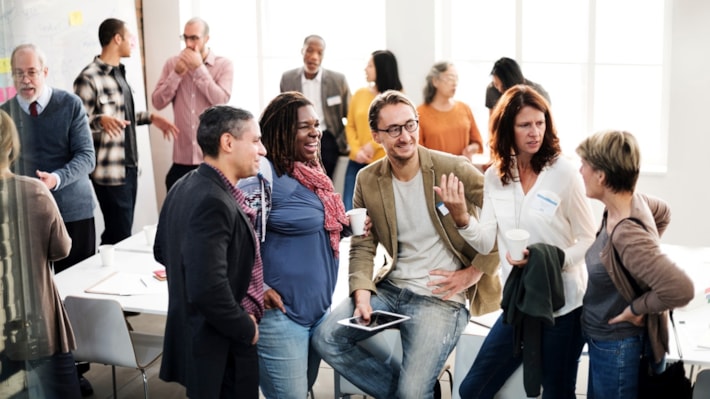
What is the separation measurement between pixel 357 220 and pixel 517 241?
692mm

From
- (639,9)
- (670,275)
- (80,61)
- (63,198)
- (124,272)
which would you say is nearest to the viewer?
(670,275)

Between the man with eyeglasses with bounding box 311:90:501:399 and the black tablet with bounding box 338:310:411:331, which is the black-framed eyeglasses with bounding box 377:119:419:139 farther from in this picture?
the black tablet with bounding box 338:310:411:331

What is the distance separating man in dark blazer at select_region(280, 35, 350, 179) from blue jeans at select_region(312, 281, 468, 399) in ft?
11.5

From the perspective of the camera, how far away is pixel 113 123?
5.37 meters

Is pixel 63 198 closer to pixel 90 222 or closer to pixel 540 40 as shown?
pixel 90 222

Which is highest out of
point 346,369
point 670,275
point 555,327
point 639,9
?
point 639,9

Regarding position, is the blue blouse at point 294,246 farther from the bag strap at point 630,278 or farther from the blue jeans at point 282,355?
the bag strap at point 630,278

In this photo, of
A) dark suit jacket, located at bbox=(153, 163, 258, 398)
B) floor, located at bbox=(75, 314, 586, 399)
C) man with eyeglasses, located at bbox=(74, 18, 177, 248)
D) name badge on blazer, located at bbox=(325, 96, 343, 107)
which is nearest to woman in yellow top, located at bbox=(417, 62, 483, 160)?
name badge on blazer, located at bbox=(325, 96, 343, 107)

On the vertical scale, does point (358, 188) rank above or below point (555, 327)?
above

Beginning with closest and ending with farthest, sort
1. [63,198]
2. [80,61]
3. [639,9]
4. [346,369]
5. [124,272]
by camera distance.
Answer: [346,369], [124,272], [63,198], [80,61], [639,9]

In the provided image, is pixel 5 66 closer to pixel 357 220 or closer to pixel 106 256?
pixel 357 220

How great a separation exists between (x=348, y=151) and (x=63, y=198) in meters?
2.84

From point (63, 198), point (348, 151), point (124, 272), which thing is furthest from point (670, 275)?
point (348, 151)

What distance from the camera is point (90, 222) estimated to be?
15.7 ft
